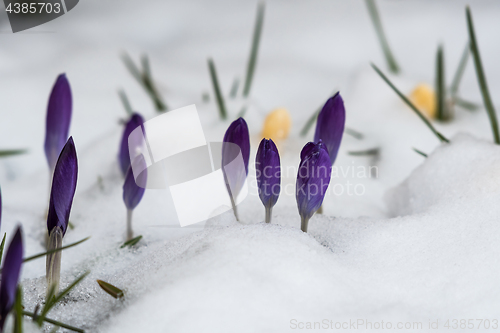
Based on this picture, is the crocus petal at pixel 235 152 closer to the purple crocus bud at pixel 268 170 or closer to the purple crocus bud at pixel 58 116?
the purple crocus bud at pixel 268 170

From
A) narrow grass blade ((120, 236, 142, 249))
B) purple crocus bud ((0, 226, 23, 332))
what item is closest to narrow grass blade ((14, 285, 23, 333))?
purple crocus bud ((0, 226, 23, 332))

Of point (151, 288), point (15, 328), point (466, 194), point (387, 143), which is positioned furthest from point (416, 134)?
point (15, 328)

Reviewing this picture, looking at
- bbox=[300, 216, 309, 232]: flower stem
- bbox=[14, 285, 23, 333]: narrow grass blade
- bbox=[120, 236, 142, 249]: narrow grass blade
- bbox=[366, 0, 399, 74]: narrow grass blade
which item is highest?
bbox=[366, 0, 399, 74]: narrow grass blade

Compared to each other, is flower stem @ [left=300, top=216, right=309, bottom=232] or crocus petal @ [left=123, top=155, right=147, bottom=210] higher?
crocus petal @ [left=123, top=155, right=147, bottom=210]

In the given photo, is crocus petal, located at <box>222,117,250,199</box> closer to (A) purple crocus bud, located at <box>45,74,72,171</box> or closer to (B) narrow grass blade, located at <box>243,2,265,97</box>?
(A) purple crocus bud, located at <box>45,74,72,171</box>

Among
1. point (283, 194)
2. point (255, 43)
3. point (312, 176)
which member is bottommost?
point (283, 194)

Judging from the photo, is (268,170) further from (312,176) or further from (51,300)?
(51,300)

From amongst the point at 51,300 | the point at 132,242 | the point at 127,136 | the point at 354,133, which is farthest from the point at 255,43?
the point at 51,300

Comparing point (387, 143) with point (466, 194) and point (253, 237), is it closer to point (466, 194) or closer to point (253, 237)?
point (466, 194)

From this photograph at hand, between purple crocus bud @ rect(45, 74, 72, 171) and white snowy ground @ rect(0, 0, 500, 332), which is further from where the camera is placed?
purple crocus bud @ rect(45, 74, 72, 171)
